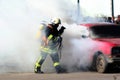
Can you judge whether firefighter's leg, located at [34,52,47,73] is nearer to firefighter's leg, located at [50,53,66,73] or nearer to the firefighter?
the firefighter

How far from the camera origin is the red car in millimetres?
14328

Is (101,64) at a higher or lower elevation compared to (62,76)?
higher

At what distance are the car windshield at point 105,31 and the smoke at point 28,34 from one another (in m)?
0.48

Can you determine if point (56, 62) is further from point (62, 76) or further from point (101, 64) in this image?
point (101, 64)

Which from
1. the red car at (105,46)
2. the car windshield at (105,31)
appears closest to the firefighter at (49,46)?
the red car at (105,46)

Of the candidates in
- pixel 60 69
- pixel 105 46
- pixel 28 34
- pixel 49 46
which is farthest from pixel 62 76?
pixel 28 34

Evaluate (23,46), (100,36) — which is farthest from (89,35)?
(23,46)

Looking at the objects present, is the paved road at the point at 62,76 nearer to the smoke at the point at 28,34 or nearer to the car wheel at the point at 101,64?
the car wheel at the point at 101,64

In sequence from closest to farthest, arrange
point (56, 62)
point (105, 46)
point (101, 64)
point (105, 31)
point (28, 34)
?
1. point (105, 46)
2. point (101, 64)
3. point (56, 62)
4. point (105, 31)
5. point (28, 34)

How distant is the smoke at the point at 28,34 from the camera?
1543cm

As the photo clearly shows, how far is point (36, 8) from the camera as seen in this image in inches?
659

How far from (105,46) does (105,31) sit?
150cm

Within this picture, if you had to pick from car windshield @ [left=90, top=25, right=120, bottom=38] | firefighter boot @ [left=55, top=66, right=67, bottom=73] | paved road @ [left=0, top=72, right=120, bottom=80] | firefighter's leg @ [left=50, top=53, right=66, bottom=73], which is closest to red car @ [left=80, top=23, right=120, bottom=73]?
car windshield @ [left=90, top=25, right=120, bottom=38]

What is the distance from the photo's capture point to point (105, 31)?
1585 centimetres
